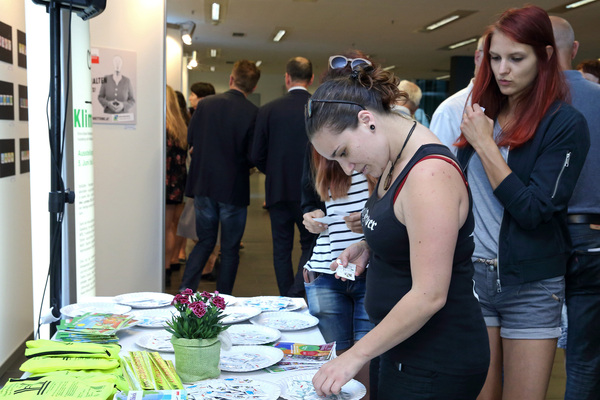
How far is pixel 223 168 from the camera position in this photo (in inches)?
179

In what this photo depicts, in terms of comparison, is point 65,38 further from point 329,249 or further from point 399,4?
point 399,4

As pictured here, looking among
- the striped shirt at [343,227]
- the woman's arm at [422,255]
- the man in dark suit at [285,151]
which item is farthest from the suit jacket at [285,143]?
the woman's arm at [422,255]

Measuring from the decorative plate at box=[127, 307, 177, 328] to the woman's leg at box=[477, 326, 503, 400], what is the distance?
101 centimetres

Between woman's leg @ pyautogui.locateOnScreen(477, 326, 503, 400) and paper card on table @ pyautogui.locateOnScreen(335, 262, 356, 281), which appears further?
woman's leg @ pyautogui.locateOnScreen(477, 326, 503, 400)

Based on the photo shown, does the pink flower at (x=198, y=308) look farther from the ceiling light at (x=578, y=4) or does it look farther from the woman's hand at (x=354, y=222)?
the ceiling light at (x=578, y=4)

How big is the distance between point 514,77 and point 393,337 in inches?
38.4

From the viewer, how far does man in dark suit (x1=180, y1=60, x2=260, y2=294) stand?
4539 millimetres

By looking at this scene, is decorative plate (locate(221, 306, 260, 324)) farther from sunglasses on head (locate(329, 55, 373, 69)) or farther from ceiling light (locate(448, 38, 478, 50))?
ceiling light (locate(448, 38, 478, 50))

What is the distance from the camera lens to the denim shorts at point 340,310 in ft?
6.98

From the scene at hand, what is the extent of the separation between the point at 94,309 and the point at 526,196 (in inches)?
56.0

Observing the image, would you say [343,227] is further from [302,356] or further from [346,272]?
[302,356]

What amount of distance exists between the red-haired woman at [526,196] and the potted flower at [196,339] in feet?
2.87

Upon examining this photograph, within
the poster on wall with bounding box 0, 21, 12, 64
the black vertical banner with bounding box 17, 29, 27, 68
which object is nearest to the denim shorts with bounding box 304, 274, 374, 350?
the poster on wall with bounding box 0, 21, 12, 64

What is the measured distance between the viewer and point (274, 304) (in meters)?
2.15
